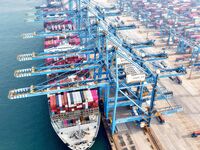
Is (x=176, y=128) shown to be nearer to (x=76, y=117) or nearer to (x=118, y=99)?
(x=118, y=99)

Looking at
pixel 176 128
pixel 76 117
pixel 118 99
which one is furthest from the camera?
pixel 118 99

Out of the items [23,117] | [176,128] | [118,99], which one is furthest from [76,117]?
[176,128]

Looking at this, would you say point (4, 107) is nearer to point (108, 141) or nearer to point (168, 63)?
point (108, 141)

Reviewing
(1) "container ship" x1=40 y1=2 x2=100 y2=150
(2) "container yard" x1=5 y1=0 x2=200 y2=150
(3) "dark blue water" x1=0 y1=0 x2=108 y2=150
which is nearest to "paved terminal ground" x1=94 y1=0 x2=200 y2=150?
(2) "container yard" x1=5 y1=0 x2=200 y2=150

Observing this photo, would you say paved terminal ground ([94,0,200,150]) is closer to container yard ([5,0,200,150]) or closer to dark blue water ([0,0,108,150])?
container yard ([5,0,200,150])

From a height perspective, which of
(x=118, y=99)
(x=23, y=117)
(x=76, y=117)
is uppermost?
(x=118, y=99)

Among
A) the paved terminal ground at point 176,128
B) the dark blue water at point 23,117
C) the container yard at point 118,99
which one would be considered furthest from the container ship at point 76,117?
the paved terminal ground at point 176,128

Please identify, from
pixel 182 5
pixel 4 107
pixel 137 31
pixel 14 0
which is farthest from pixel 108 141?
pixel 14 0

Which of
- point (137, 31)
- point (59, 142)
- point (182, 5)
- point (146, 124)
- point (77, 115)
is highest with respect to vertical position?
point (182, 5)

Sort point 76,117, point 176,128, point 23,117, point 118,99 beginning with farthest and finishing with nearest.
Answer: point 23,117 < point 118,99 < point 176,128 < point 76,117

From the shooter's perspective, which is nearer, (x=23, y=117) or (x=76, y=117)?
(x=76, y=117)

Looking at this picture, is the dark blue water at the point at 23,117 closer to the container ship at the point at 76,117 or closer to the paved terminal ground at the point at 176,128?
the container ship at the point at 76,117
